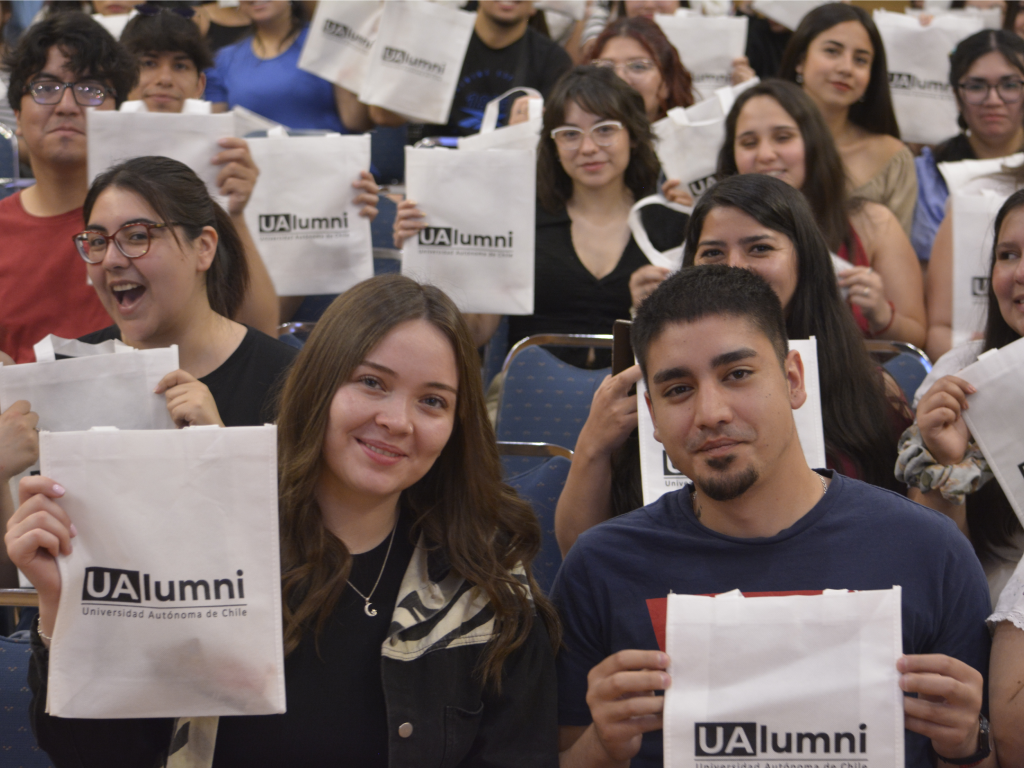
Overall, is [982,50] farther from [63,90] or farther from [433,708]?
[433,708]

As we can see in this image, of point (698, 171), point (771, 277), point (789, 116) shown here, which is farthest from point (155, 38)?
point (771, 277)

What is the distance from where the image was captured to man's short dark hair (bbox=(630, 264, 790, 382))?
2080 millimetres

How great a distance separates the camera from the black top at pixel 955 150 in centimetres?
486

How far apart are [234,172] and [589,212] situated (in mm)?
1420

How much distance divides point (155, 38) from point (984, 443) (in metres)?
3.58

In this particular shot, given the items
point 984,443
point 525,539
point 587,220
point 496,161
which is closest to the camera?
point 525,539

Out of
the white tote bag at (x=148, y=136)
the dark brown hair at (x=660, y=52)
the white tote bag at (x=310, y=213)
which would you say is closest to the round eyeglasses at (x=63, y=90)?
the white tote bag at (x=148, y=136)

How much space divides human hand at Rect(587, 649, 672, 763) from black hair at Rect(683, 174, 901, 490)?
3.83 ft

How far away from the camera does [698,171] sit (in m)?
4.35

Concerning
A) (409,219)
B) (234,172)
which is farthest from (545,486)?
(234,172)

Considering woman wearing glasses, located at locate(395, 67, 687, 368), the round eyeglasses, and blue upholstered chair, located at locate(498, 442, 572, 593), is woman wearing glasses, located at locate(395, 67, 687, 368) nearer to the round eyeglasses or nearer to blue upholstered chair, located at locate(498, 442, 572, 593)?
blue upholstered chair, located at locate(498, 442, 572, 593)

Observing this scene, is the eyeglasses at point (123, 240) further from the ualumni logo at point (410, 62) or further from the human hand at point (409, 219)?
the ualumni logo at point (410, 62)

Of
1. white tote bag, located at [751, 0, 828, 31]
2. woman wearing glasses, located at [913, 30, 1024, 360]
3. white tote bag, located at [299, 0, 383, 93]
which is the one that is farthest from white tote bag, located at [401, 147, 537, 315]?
white tote bag, located at [751, 0, 828, 31]

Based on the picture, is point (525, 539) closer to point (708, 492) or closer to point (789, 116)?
point (708, 492)
